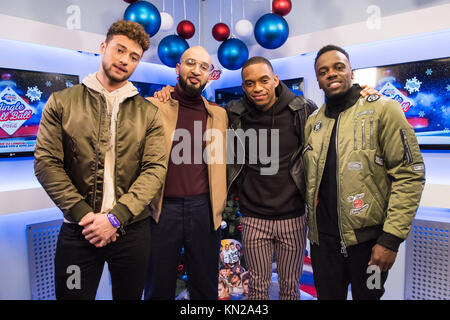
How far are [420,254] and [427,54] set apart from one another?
6.38 feet

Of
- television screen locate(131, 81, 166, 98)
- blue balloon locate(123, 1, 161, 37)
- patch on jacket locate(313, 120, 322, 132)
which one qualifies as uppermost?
blue balloon locate(123, 1, 161, 37)

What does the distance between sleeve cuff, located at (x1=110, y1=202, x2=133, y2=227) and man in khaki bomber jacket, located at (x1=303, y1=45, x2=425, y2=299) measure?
3.81 ft

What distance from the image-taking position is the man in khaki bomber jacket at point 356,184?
160cm

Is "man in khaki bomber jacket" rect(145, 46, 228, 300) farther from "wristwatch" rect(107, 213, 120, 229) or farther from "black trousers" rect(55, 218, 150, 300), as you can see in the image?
"wristwatch" rect(107, 213, 120, 229)

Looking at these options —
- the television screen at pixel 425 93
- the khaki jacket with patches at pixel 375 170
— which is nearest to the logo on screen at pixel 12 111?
the khaki jacket with patches at pixel 375 170

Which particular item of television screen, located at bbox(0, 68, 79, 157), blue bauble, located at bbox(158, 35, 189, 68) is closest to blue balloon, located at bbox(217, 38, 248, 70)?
blue bauble, located at bbox(158, 35, 189, 68)

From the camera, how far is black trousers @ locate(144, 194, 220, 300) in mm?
2016

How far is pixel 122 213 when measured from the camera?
5.15ft

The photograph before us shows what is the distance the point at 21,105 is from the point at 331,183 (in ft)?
9.31

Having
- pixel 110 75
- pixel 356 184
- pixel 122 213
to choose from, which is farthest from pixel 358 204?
pixel 110 75

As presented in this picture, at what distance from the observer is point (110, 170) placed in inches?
65.5

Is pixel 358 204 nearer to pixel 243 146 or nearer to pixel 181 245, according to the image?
pixel 243 146

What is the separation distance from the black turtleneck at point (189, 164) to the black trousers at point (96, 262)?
0.37 m

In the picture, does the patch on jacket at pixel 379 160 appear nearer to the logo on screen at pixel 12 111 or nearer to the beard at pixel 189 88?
the beard at pixel 189 88
